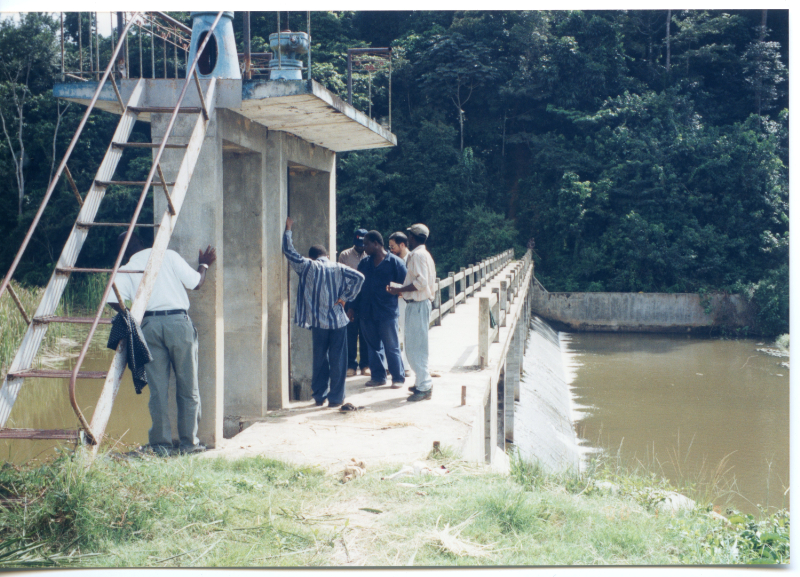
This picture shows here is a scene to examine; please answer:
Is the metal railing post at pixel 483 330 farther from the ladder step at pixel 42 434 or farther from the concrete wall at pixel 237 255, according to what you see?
the ladder step at pixel 42 434

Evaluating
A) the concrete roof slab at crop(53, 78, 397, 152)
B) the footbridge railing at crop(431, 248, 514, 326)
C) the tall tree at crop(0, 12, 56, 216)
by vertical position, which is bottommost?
the footbridge railing at crop(431, 248, 514, 326)

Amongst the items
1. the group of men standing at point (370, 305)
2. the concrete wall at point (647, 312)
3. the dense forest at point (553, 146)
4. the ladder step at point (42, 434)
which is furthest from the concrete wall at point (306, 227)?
the concrete wall at point (647, 312)

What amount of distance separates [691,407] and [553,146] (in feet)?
56.6

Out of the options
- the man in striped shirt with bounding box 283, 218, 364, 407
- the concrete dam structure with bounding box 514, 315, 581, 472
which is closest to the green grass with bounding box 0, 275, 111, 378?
the man in striped shirt with bounding box 283, 218, 364, 407

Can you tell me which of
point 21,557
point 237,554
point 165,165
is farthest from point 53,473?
point 165,165

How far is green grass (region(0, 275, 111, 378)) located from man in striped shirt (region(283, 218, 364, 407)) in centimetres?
392

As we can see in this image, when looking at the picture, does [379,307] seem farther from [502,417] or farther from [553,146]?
[553,146]

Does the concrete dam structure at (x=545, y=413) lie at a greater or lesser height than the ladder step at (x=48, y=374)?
lesser

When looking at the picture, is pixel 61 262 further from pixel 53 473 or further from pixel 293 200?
pixel 293 200

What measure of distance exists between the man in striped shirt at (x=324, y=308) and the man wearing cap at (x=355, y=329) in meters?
1.04

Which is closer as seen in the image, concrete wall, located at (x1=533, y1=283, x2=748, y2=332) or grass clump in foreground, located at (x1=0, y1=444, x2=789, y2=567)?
grass clump in foreground, located at (x1=0, y1=444, x2=789, y2=567)

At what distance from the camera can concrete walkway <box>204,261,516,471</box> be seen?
5.77m

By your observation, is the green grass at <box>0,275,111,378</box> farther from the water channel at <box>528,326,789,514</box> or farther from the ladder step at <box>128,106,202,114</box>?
the water channel at <box>528,326,789,514</box>

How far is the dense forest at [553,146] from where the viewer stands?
82.9 feet
